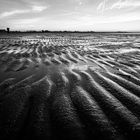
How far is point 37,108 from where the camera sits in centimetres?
256

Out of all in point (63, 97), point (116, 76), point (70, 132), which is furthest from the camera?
point (116, 76)

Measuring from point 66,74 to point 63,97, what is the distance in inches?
59.3

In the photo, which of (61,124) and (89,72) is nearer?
(61,124)

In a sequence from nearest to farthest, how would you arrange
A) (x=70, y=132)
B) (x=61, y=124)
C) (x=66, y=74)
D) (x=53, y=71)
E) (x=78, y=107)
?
Result: (x=70, y=132), (x=61, y=124), (x=78, y=107), (x=66, y=74), (x=53, y=71)

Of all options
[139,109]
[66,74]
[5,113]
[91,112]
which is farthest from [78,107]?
[66,74]

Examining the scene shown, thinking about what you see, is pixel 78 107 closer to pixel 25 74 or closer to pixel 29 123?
pixel 29 123

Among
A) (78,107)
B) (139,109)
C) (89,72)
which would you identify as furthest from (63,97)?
(89,72)

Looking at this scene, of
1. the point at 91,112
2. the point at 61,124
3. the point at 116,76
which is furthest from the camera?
the point at 116,76

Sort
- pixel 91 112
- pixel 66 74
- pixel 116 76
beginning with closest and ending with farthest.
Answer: pixel 91 112
pixel 116 76
pixel 66 74

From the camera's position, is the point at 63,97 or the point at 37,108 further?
the point at 63,97

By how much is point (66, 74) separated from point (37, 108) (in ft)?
6.46

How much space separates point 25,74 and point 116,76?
2446 millimetres

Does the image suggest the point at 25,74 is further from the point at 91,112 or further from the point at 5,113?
the point at 91,112

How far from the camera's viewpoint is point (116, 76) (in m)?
4.13
